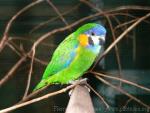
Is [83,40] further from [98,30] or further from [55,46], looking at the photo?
[55,46]

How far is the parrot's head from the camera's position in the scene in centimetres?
75

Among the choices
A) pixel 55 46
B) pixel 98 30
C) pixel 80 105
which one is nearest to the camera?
pixel 80 105

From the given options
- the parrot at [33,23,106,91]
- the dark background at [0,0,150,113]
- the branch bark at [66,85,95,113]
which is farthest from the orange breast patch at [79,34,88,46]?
the dark background at [0,0,150,113]

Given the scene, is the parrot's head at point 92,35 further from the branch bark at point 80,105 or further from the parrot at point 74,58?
the branch bark at point 80,105

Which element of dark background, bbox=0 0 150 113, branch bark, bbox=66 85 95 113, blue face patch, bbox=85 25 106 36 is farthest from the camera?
dark background, bbox=0 0 150 113

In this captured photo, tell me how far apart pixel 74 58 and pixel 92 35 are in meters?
0.09

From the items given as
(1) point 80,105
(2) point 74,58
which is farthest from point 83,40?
(1) point 80,105

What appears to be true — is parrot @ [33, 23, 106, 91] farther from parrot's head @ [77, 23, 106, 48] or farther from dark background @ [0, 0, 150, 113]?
dark background @ [0, 0, 150, 113]

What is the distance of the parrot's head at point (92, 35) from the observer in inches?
29.5

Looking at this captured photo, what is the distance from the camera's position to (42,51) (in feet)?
4.43

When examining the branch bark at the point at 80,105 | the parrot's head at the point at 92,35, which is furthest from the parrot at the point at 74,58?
the branch bark at the point at 80,105

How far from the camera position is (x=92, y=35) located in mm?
776

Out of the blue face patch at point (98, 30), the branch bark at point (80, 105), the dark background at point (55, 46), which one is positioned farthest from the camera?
the dark background at point (55, 46)

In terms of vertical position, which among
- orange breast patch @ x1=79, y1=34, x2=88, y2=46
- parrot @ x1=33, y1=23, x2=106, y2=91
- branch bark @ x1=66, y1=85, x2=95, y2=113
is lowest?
branch bark @ x1=66, y1=85, x2=95, y2=113
